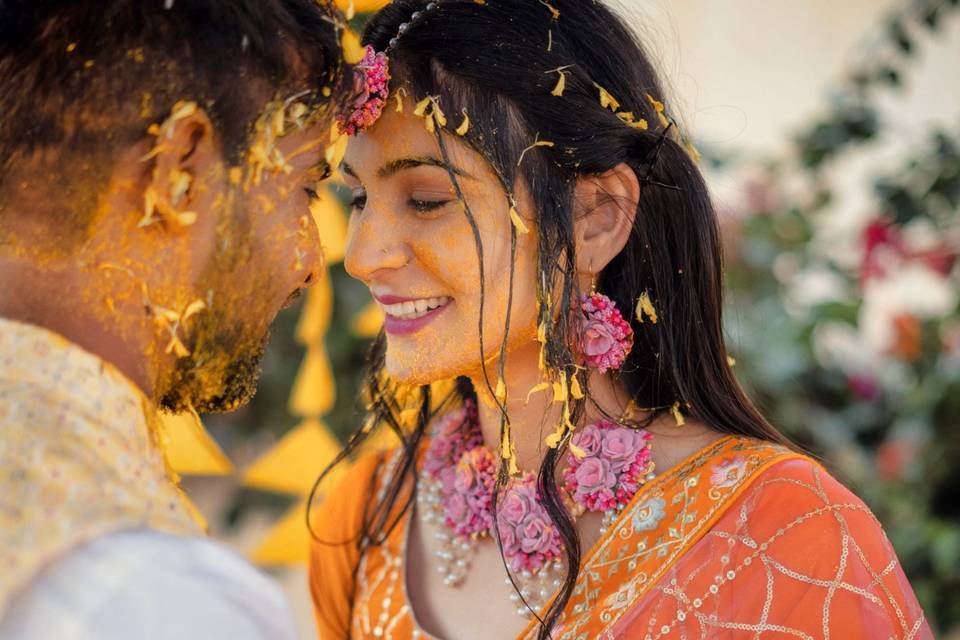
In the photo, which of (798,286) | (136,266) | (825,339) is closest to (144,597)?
(136,266)

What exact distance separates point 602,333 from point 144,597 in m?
0.99

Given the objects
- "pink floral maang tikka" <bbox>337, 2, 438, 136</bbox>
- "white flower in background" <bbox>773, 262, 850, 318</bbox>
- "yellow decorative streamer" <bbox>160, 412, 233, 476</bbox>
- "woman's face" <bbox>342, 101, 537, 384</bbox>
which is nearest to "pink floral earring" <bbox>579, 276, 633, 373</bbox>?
"woman's face" <bbox>342, 101, 537, 384</bbox>

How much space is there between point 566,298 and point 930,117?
12.6ft

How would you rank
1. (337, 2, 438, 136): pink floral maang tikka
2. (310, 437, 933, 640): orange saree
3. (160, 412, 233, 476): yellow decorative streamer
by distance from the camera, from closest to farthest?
(310, 437, 933, 640): orange saree, (337, 2, 438, 136): pink floral maang tikka, (160, 412, 233, 476): yellow decorative streamer

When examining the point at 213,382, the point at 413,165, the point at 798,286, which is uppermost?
the point at 413,165

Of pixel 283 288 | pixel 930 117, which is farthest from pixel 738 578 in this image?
pixel 930 117

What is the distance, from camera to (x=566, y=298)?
175 cm

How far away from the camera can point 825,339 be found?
4070 mm

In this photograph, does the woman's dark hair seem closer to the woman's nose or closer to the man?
the woman's nose

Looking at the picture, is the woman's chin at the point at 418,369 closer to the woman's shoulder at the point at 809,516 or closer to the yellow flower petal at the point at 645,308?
the yellow flower petal at the point at 645,308

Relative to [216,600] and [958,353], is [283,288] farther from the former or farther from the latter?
[958,353]

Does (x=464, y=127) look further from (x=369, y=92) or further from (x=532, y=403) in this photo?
(x=532, y=403)

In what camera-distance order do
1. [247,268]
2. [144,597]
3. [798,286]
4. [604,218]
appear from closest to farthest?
[144,597] < [247,268] < [604,218] < [798,286]

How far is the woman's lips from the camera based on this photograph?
1.73m
